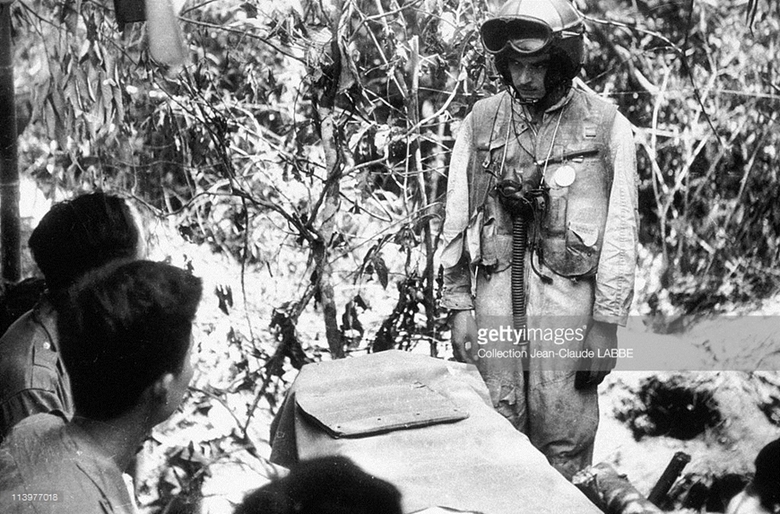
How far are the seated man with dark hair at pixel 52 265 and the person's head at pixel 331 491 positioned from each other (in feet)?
2.66

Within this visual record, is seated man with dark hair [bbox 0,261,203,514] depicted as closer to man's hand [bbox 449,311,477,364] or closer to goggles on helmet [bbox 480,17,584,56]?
man's hand [bbox 449,311,477,364]

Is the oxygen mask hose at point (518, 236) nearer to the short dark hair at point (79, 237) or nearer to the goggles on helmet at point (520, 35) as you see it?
the goggles on helmet at point (520, 35)

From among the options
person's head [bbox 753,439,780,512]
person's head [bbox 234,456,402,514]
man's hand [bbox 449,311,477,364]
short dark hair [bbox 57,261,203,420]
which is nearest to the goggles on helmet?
man's hand [bbox 449,311,477,364]

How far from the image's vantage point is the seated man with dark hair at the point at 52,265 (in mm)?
2662

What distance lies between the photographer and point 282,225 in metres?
2.75

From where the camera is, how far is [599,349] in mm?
2699

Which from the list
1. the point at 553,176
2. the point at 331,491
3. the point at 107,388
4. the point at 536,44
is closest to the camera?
the point at 331,491

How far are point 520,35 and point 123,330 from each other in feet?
4.61

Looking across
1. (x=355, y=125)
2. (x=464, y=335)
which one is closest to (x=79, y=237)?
(x=355, y=125)

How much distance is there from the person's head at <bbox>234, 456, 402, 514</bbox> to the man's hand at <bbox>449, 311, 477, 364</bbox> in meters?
0.66

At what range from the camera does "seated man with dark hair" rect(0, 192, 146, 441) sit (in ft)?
8.73

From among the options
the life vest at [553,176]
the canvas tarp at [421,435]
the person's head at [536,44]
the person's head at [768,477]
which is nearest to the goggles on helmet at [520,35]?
the person's head at [536,44]

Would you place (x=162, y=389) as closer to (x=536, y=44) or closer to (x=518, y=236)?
(x=518, y=236)

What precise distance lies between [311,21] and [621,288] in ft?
3.90
